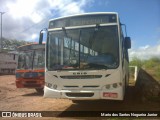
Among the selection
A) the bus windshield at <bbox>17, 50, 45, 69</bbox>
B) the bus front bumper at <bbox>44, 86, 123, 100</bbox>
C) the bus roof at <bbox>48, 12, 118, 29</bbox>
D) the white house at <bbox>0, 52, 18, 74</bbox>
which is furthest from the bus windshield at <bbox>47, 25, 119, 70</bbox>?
the white house at <bbox>0, 52, 18, 74</bbox>

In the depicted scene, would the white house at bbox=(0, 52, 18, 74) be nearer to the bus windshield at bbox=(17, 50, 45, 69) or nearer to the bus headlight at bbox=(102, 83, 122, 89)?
the bus windshield at bbox=(17, 50, 45, 69)

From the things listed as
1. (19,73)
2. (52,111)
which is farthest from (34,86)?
(52,111)

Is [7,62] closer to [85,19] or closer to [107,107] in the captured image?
[107,107]

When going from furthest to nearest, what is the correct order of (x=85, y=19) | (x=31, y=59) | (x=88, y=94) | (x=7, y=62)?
1. (x=7, y=62)
2. (x=31, y=59)
3. (x=85, y=19)
4. (x=88, y=94)

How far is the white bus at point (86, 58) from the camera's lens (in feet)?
24.6

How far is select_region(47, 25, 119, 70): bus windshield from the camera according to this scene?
7.61m

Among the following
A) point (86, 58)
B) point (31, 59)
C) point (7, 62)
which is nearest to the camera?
point (86, 58)

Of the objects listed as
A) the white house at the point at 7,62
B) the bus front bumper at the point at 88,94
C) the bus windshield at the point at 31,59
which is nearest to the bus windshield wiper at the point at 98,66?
the bus front bumper at the point at 88,94

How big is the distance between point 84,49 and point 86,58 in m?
0.26

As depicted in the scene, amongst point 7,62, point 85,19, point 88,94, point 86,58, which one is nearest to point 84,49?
point 86,58

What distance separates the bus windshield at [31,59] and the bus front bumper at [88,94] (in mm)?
4661

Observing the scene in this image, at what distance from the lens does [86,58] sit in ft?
25.5

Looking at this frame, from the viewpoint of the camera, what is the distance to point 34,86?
42.2 feet

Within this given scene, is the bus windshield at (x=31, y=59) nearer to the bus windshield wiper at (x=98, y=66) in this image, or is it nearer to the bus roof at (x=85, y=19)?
the bus roof at (x=85, y=19)
